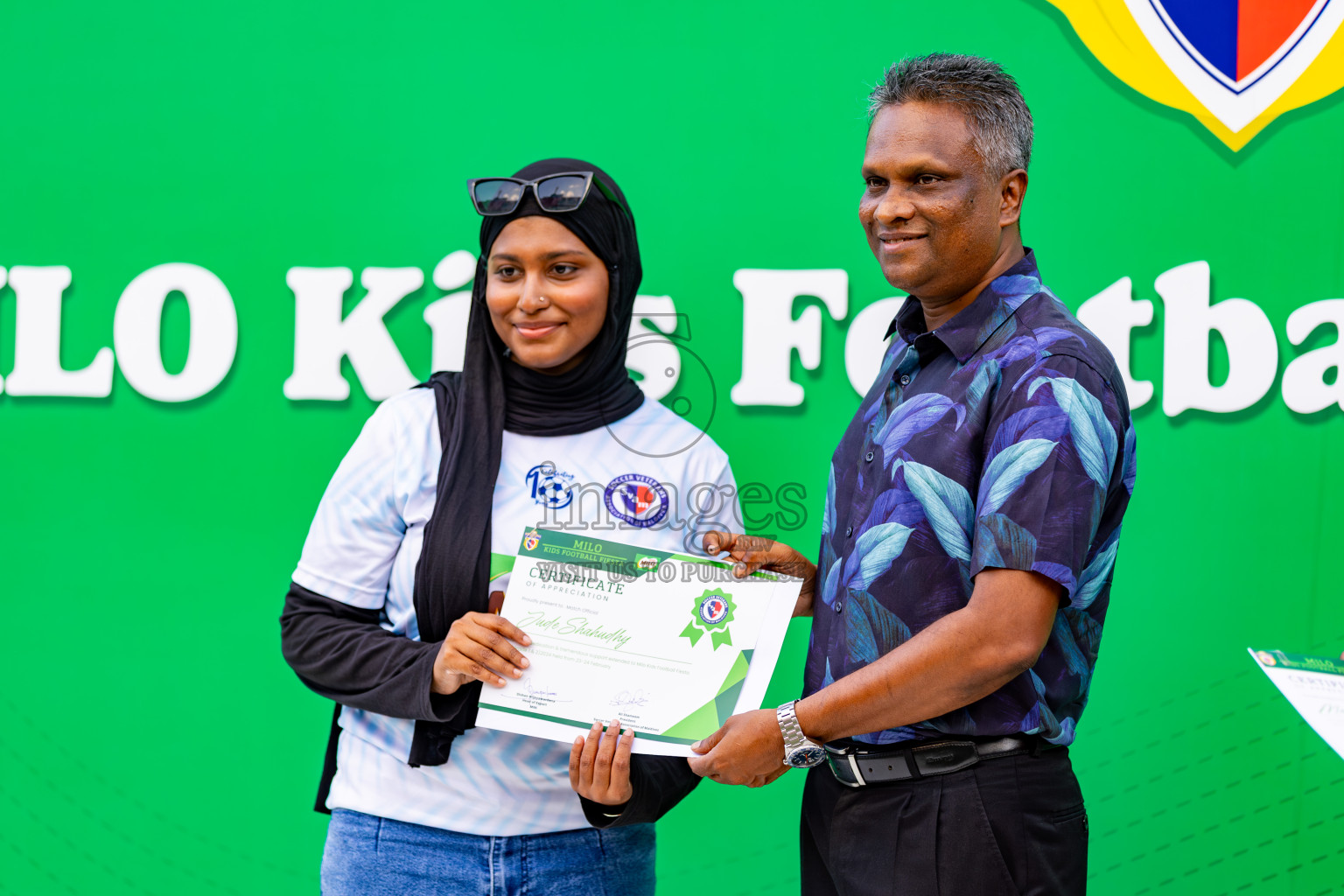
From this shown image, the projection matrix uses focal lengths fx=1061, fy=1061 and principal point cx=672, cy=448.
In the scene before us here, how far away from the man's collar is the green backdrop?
98cm

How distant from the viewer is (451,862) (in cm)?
190

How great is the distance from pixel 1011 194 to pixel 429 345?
1.58m

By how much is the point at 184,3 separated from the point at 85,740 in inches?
77.3

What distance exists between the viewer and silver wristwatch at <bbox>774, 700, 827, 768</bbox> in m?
1.62

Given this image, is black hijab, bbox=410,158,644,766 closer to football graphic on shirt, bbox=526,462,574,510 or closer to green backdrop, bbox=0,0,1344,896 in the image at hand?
football graphic on shirt, bbox=526,462,574,510

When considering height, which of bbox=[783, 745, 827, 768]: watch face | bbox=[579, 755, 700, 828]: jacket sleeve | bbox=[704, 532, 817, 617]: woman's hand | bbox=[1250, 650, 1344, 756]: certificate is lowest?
bbox=[579, 755, 700, 828]: jacket sleeve

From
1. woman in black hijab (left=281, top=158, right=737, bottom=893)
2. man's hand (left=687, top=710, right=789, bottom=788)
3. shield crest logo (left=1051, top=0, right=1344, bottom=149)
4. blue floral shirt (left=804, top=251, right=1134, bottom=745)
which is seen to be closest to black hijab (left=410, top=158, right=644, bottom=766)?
woman in black hijab (left=281, top=158, right=737, bottom=893)

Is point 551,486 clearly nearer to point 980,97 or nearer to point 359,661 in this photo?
point 359,661

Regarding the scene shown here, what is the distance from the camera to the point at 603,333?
207 centimetres

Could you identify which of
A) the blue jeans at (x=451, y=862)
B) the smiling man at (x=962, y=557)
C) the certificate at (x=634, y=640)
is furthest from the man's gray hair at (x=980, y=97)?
the blue jeans at (x=451, y=862)

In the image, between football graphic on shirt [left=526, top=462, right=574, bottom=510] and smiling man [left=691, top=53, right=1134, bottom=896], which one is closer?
smiling man [left=691, top=53, right=1134, bottom=896]

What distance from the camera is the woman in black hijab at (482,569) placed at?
1.87 meters

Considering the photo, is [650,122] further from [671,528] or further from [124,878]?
[124,878]

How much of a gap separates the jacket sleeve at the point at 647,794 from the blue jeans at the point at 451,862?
0.10 meters
